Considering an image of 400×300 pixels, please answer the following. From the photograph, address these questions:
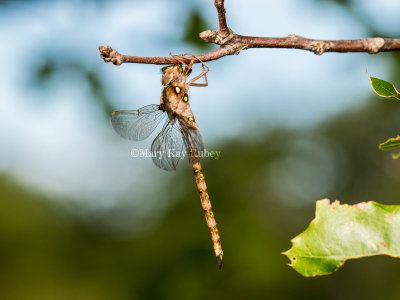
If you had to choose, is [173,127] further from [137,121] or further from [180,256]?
[180,256]

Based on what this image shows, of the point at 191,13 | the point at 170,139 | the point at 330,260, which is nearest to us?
the point at 330,260

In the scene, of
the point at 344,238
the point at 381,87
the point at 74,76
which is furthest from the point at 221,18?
the point at 74,76

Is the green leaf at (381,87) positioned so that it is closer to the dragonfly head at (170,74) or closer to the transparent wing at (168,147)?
the dragonfly head at (170,74)

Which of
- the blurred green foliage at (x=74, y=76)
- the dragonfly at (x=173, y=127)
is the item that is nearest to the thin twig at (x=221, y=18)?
the dragonfly at (x=173, y=127)

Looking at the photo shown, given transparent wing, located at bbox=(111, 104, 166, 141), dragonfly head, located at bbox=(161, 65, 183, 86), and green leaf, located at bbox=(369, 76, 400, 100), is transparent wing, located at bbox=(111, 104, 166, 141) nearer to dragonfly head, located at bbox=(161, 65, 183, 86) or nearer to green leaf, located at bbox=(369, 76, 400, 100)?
dragonfly head, located at bbox=(161, 65, 183, 86)

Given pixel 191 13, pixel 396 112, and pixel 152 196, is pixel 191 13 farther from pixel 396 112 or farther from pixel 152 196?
pixel 396 112

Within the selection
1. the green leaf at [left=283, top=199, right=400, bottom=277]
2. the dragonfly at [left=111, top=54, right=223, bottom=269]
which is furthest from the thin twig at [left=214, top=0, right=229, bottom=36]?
the green leaf at [left=283, top=199, right=400, bottom=277]

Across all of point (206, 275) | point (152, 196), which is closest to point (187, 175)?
point (152, 196)
